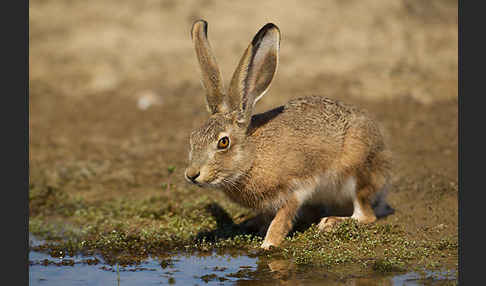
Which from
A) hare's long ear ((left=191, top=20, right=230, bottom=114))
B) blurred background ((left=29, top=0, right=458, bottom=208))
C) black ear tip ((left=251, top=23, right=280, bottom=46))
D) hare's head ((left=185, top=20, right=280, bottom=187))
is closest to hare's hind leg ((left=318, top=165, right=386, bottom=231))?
hare's head ((left=185, top=20, right=280, bottom=187))

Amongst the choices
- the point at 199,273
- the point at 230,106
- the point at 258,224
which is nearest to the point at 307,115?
the point at 230,106

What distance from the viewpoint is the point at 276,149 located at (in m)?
6.09

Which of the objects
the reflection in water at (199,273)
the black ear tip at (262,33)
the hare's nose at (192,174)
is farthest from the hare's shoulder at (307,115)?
the reflection in water at (199,273)

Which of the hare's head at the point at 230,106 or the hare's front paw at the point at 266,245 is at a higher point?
the hare's head at the point at 230,106

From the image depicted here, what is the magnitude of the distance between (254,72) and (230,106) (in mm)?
375

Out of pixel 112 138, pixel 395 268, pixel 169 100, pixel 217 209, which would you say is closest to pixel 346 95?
pixel 169 100

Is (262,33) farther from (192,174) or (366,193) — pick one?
(366,193)

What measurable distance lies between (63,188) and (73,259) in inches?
104

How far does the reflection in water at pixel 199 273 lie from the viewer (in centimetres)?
492

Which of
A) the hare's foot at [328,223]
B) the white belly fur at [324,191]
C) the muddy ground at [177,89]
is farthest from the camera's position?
the muddy ground at [177,89]

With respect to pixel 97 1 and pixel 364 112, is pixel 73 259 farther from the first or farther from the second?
pixel 97 1

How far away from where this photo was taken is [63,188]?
824cm

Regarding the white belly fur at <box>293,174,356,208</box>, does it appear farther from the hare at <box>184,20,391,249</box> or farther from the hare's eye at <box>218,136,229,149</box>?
the hare's eye at <box>218,136,229,149</box>

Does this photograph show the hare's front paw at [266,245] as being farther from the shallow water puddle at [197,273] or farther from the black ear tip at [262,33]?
the black ear tip at [262,33]
